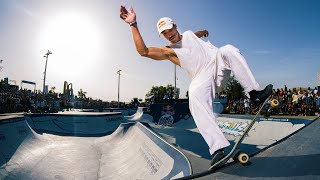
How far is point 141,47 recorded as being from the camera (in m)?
3.07

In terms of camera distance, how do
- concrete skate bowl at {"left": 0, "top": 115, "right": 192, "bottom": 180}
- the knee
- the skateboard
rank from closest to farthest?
the skateboard → the knee → concrete skate bowl at {"left": 0, "top": 115, "right": 192, "bottom": 180}

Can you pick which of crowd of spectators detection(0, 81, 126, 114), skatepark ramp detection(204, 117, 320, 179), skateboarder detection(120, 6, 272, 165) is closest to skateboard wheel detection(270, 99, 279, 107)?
skateboarder detection(120, 6, 272, 165)

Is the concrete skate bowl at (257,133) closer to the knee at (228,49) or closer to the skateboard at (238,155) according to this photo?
the skateboard at (238,155)

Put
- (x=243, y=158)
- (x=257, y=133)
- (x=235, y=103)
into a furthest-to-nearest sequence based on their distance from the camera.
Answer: (x=235, y=103) → (x=257, y=133) → (x=243, y=158)

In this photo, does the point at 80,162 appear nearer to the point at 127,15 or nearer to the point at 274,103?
the point at 127,15

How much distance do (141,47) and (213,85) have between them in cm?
103

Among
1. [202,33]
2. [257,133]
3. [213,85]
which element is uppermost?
[202,33]

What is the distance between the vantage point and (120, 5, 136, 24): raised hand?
3.22 m

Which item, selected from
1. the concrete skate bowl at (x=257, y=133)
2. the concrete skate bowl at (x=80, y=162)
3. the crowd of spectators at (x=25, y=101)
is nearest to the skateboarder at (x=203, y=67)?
the concrete skate bowl at (x=80, y=162)

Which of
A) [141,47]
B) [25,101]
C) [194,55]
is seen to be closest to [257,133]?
[194,55]

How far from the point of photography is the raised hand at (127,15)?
3.22 meters

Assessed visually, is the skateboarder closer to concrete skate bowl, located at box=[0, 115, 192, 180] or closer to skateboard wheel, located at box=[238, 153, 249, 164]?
skateboard wheel, located at box=[238, 153, 249, 164]

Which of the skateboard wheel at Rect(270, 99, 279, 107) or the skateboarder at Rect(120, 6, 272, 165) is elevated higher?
the skateboarder at Rect(120, 6, 272, 165)

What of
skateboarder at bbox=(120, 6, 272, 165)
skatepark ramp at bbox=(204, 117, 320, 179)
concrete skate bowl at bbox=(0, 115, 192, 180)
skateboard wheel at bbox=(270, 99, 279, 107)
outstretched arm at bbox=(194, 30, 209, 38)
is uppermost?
outstretched arm at bbox=(194, 30, 209, 38)
